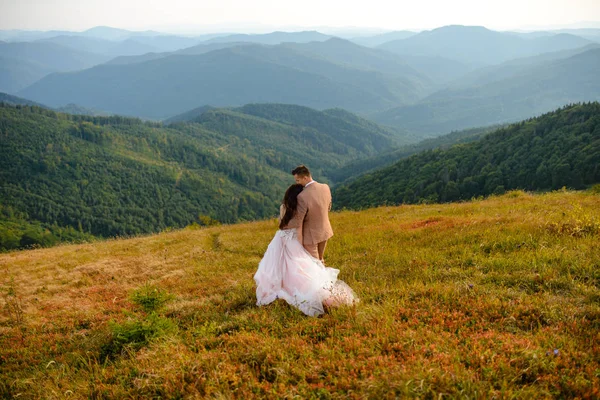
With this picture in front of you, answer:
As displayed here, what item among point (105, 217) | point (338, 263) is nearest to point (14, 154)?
point (105, 217)

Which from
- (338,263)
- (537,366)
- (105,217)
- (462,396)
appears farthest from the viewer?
(105,217)

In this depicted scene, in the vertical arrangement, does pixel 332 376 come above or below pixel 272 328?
above

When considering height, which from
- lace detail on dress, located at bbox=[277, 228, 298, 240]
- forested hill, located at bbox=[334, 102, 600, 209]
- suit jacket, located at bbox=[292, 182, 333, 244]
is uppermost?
suit jacket, located at bbox=[292, 182, 333, 244]

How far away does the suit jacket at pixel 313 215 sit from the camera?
324 inches

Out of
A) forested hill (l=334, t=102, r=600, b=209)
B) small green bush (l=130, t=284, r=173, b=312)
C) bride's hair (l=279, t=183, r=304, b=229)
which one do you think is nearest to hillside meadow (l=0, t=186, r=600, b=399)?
small green bush (l=130, t=284, r=173, b=312)

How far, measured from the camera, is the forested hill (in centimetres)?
6400

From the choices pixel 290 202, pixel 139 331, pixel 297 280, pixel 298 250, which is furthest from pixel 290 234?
pixel 139 331

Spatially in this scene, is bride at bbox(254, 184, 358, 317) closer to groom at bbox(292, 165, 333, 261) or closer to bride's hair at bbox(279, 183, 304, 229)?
bride's hair at bbox(279, 183, 304, 229)

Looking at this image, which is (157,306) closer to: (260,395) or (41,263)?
(260,395)

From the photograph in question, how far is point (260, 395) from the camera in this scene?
448cm

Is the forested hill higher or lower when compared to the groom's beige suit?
lower

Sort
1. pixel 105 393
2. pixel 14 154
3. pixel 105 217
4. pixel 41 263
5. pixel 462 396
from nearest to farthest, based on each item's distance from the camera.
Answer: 1. pixel 462 396
2. pixel 105 393
3. pixel 41 263
4. pixel 105 217
5. pixel 14 154

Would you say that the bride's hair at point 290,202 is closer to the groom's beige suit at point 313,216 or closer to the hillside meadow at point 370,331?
the groom's beige suit at point 313,216

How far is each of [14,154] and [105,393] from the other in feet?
820
